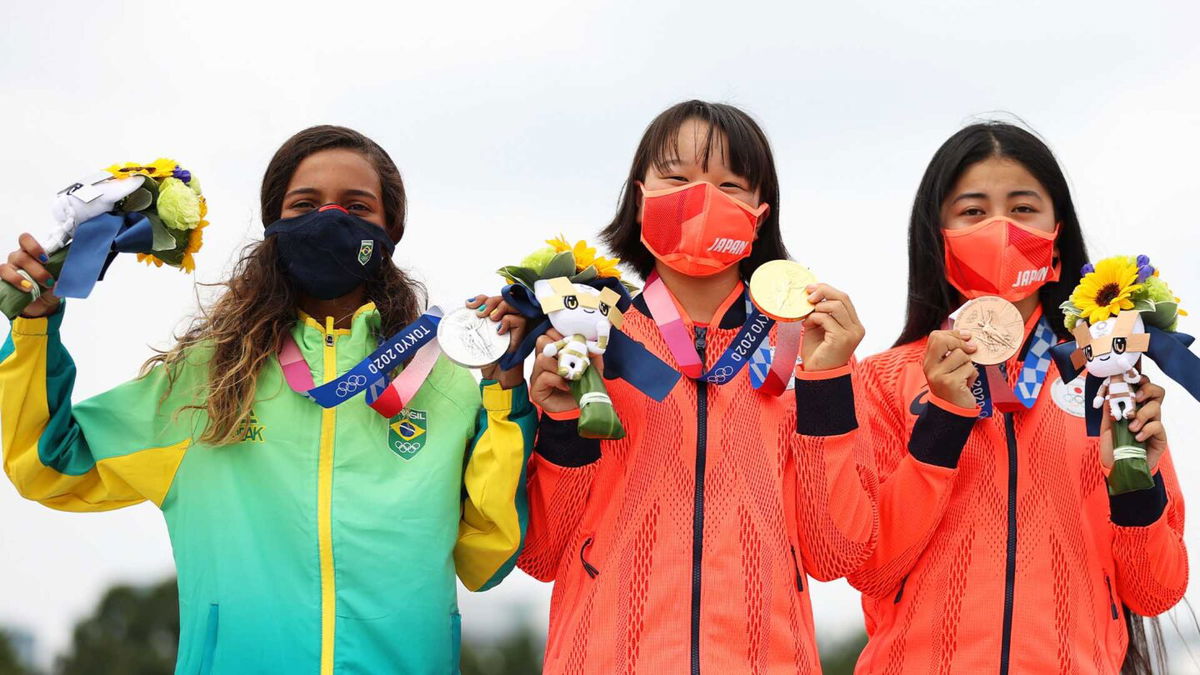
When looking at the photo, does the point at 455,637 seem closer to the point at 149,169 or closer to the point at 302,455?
the point at 302,455

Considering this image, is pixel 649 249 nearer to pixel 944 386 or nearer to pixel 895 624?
pixel 944 386

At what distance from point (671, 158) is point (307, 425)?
5.20ft

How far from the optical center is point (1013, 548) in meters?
4.78

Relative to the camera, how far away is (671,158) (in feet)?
16.1

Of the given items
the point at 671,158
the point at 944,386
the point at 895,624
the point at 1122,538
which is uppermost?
the point at 671,158

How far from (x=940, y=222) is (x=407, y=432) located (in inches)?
86.9

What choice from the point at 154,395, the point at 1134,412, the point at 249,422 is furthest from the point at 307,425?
the point at 1134,412

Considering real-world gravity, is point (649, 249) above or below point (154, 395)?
above

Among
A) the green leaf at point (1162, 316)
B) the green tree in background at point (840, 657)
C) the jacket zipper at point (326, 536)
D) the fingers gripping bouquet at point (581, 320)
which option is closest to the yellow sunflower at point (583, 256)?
the fingers gripping bouquet at point (581, 320)

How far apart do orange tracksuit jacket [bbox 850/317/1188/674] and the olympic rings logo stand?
1.86 metres

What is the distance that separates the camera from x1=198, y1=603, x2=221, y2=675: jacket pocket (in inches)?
172

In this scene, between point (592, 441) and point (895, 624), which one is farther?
point (895, 624)

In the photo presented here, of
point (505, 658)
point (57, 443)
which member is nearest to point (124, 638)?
point (505, 658)

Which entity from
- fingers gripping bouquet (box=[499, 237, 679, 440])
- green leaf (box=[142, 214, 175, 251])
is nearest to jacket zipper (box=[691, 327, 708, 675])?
fingers gripping bouquet (box=[499, 237, 679, 440])
